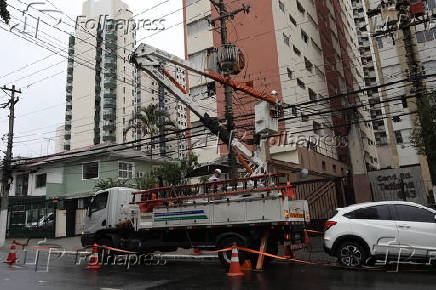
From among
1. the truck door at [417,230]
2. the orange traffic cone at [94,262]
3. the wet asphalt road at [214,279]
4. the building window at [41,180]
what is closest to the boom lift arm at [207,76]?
the wet asphalt road at [214,279]

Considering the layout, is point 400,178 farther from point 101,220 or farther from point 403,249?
point 101,220

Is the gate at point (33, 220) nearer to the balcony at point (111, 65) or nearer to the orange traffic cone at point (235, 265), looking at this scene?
the orange traffic cone at point (235, 265)

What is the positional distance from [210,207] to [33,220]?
21910 millimetres

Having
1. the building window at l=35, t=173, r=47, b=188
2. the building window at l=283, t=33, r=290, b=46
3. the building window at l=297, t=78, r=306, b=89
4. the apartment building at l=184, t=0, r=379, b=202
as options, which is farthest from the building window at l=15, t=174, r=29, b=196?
the building window at l=283, t=33, r=290, b=46

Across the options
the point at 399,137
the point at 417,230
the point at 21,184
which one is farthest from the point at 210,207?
the point at 399,137

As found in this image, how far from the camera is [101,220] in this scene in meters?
13.3

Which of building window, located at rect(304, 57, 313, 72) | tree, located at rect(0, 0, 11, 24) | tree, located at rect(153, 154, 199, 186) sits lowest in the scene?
tree, located at rect(153, 154, 199, 186)

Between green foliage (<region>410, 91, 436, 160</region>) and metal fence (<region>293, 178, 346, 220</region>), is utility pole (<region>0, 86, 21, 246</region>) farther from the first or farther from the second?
green foliage (<region>410, 91, 436, 160</region>)

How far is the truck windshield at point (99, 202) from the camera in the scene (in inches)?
533

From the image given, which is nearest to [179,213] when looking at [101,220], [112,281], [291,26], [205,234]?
[205,234]

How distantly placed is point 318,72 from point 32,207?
26.9 metres

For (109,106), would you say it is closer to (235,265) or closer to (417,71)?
(417,71)

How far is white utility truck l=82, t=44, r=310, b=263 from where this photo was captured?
32.0ft

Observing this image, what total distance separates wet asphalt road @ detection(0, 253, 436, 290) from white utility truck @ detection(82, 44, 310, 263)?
821 millimetres
